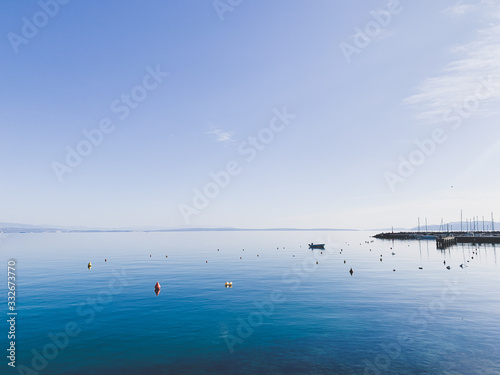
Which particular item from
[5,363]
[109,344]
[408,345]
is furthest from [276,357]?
[5,363]

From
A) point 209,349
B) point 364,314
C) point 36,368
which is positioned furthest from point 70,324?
point 364,314

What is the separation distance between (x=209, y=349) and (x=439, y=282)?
48686 mm

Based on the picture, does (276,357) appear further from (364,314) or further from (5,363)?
(5,363)

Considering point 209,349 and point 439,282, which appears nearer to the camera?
point 209,349

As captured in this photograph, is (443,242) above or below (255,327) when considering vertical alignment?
above

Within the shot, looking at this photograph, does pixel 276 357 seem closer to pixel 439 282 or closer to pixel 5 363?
pixel 5 363

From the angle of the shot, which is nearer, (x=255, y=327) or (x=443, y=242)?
(x=255, y=327)

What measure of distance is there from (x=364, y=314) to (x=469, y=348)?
36.8 feet

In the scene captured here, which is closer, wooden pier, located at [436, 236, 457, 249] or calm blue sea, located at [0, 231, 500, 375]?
calm blue sea, located at [0, 231, 500, 375]

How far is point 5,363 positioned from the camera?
906 inches

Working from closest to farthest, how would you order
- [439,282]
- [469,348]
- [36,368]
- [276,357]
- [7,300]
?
[36,368] → [276,357] → [469,348] → [7,300] → [439,282]

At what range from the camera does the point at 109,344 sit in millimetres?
26906

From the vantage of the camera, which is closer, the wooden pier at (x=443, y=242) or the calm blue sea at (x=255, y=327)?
the calm blue sea at (x=255, y=327)

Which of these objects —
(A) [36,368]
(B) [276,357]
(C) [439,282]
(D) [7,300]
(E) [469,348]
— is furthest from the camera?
(C) [439,282]
